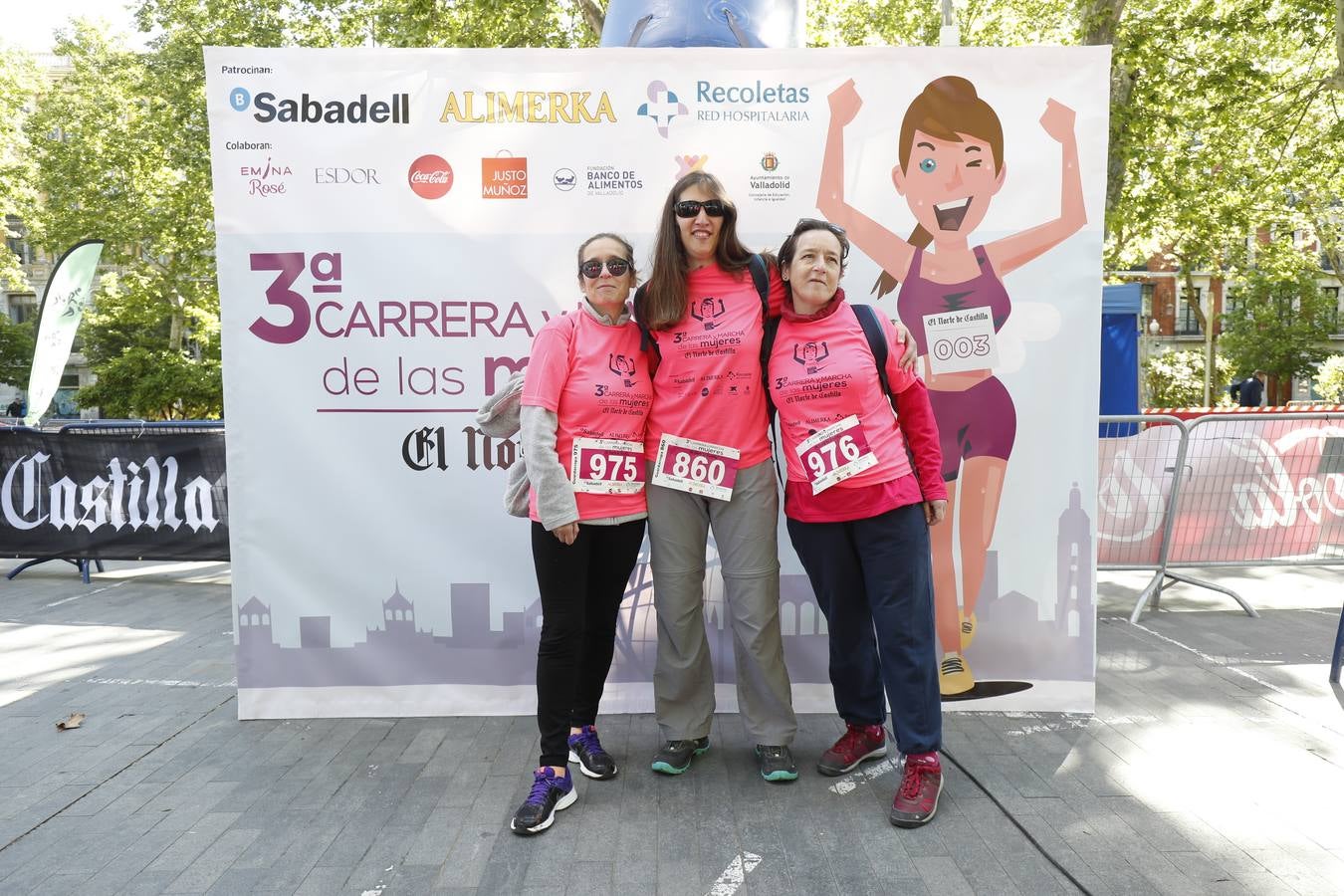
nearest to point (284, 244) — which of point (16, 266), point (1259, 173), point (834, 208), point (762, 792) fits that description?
point (834, 208)

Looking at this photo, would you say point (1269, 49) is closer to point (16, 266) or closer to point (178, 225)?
point (178, 225)

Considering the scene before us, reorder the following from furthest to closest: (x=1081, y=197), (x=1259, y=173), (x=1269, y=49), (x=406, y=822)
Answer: (x=1259, y=173)
(x=1269, y=49)
(x=1081, y=197)
(x=406, y=822)

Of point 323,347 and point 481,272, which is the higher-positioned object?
point 481,272

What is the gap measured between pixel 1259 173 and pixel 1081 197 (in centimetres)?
1426

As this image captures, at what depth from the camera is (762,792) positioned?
359 cm

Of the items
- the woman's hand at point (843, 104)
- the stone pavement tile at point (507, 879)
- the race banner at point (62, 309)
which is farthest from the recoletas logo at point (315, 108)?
the race banner at point (62, 309)

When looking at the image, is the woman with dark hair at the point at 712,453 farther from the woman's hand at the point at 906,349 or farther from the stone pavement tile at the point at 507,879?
the stone pavement tile at the point at 507,879

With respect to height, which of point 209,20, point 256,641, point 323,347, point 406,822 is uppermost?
point 209,20

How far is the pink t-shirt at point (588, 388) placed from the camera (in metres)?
3.38

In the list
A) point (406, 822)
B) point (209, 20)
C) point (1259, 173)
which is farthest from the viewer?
point (209, 20)

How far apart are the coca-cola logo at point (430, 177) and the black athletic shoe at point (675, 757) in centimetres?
253

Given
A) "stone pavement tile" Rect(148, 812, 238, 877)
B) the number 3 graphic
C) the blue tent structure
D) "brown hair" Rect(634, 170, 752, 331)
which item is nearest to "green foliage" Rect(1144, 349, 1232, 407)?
the blue tent structure

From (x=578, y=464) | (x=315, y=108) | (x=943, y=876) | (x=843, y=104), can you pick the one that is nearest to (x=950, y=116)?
(x=843, y=104)

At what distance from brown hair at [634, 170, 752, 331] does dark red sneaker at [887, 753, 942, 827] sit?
1808 millimetres
